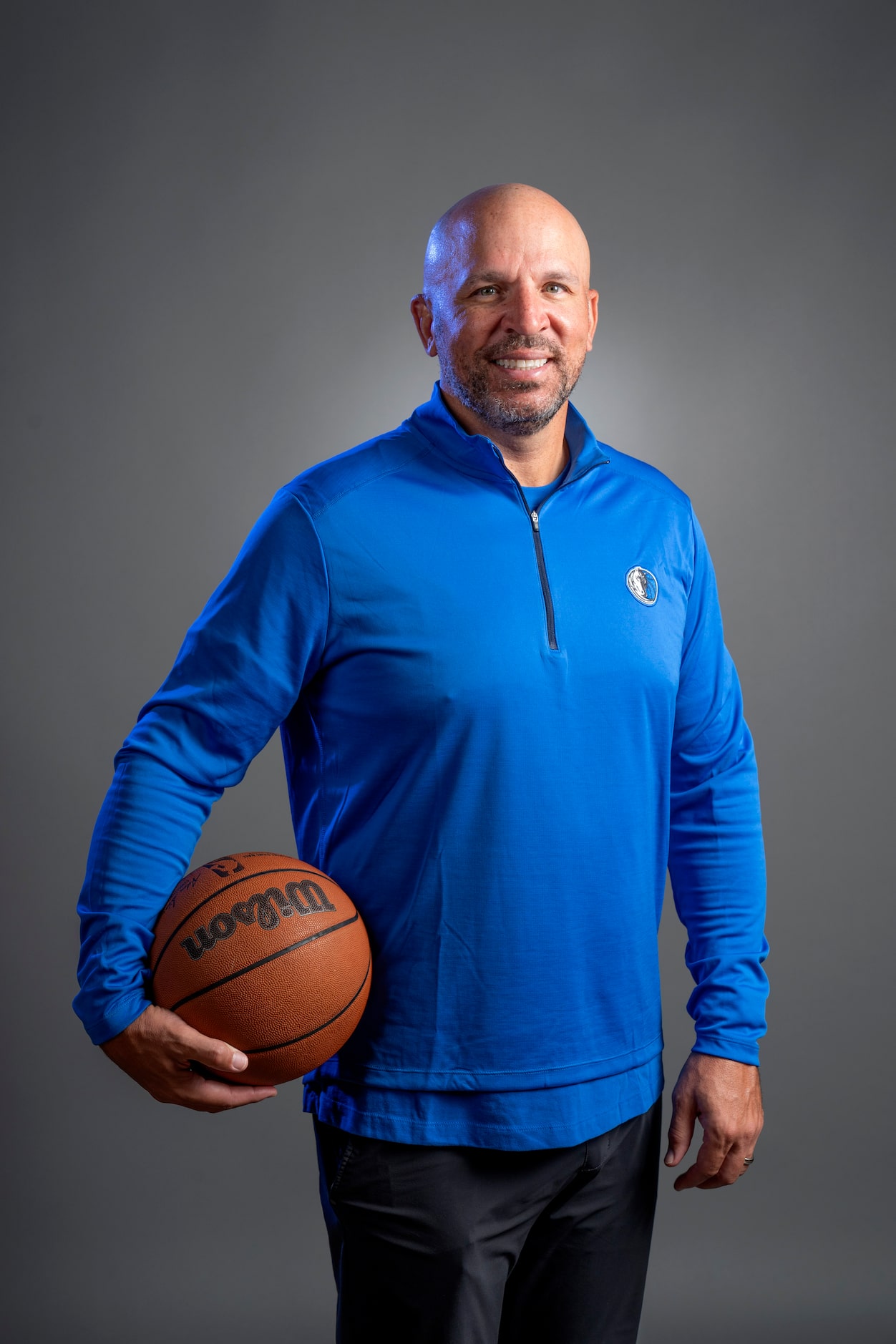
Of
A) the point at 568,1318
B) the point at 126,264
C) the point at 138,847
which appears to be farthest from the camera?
the point at 126,264

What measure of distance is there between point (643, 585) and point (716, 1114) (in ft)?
2.25

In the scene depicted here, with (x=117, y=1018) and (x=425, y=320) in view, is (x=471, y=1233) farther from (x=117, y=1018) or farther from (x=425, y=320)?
(x=425, y=320)

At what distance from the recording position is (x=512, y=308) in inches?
59.1

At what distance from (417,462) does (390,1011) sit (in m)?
0.66

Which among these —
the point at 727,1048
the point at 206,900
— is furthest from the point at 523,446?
the point at 727,1048

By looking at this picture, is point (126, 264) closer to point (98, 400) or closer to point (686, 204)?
point (98, 400)

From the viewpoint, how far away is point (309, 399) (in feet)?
9.18

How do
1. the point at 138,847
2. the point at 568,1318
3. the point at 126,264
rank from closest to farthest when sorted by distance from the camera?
the point at 138,847 < the point at 568,1318 < the point at 126,264

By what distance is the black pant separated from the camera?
53.6 inches

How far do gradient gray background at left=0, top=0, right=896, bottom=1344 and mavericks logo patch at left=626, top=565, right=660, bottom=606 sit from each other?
4.49 feet

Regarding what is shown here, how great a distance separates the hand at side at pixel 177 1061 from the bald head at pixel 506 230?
3.15 feet

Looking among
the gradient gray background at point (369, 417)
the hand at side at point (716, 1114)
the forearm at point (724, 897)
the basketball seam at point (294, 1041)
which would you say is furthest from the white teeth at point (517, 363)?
the gradient gray background at point (369, 417)

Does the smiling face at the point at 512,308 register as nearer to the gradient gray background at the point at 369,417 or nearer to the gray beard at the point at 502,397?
the gray beard at the point at 502,397

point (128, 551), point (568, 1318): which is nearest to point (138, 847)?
point (568, 1318)
